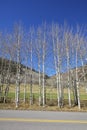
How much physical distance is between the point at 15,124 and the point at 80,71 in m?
21.0

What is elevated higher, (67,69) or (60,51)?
(60,51)

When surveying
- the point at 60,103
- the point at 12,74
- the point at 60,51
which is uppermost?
the point at 60,51

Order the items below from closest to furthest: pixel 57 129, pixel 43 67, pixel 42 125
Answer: pixel 57 129
pixel 42 125
pixel 43 67

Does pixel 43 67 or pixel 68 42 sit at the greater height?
pixel 68 42

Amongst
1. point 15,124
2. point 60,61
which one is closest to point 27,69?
point 60,61

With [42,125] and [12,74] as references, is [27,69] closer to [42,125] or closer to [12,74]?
[12,74]

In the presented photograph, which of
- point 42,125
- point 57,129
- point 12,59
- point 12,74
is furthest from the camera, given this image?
point 12,74

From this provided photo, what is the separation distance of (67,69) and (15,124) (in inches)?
713

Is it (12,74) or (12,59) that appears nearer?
(12,59)

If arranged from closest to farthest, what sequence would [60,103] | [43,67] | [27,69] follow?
[60,103], [43,67], [27,69]

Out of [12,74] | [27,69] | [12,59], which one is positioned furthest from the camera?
[12,74]

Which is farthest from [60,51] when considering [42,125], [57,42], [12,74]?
[42,125]

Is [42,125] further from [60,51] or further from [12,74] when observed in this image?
[12,74]

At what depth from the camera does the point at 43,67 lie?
2545cm
